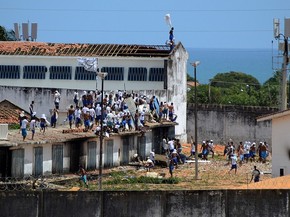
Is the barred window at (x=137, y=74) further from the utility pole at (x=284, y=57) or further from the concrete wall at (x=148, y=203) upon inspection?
the concrete wall at (x=148, y=203)

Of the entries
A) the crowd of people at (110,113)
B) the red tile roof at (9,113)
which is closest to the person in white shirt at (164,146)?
the crowd of people at (110,113)

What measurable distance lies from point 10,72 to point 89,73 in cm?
595

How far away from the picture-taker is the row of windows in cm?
7462

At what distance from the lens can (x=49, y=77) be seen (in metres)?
77.7

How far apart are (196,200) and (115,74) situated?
3850 cm

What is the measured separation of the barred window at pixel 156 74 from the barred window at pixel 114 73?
202 centimetres

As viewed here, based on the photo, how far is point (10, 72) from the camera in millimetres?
78688

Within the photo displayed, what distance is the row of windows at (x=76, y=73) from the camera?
74625mm

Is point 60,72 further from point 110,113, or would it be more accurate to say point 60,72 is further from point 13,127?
point 110,113

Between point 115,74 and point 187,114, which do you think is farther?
point 187,114

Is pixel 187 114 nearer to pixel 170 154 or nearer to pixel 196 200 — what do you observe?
pixel 170 154

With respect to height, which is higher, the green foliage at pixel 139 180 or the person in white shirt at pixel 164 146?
the person in white shirt at pixel 164 146

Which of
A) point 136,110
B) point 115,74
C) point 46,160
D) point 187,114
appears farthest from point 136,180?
point 187,114

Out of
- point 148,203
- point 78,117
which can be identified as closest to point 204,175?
point 78,117
